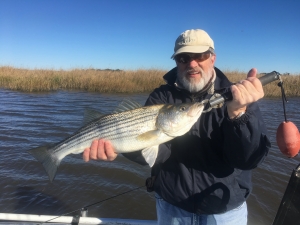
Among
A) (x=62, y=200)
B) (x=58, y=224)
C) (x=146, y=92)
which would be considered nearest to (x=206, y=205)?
(x=58, y=224)

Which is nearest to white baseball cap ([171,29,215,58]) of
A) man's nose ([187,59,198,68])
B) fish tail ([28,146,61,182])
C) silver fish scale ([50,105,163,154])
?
man's nose ([187,59,198,68])

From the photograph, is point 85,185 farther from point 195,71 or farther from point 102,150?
point 195,71

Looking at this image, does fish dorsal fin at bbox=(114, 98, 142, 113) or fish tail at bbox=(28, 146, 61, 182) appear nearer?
fish dorsal fin at bbox=(114, 98, 142, 113)

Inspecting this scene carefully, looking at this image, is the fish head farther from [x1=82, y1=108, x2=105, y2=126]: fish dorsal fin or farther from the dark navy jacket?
[x1=82, y1=108, x2=105, y2=126]: fish dorsal fin

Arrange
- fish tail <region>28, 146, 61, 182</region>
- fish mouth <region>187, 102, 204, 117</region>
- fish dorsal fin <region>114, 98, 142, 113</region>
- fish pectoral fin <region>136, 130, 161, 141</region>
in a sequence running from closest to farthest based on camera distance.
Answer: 1. fish mouth <region>187, 102, 204, 117</region>
2. fish pectoral fin <region>136, 130, 161, 141</region>
3. fish dorsal fin <region>114, 98, 142, 113</region>
4. fish tail <region>28, 146, 61, 182</region>

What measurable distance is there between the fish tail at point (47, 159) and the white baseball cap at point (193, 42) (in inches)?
99.2

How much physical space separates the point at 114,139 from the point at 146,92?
21.0 m

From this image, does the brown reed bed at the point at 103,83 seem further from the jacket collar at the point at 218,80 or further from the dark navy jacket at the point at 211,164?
the dark navy jacket at the point at 211,164

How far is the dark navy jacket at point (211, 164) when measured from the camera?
94.5 inches

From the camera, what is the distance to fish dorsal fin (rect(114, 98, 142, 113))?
3430 millimetres

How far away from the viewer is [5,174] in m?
6.66

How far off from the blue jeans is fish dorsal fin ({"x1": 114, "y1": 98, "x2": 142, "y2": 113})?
4.48 feet

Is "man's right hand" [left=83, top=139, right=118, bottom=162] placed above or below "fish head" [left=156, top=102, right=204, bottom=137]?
below

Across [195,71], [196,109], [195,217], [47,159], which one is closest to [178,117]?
[196,109]
